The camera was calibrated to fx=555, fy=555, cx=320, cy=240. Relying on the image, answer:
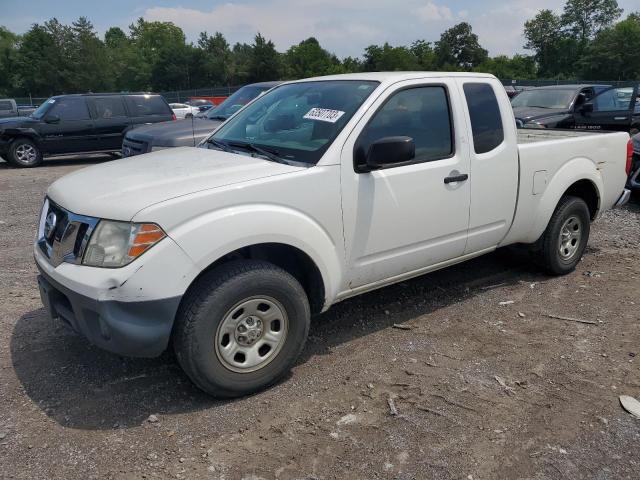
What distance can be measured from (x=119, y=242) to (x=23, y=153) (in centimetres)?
1213

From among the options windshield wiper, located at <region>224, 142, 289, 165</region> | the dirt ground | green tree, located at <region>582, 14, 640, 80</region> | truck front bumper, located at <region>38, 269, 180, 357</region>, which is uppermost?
green tree, located at <region>582, 14, 640, 80</region>

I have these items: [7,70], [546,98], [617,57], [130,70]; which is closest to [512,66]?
[617,57]

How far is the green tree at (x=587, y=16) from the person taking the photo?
314 ft

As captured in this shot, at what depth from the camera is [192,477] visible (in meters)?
2.63

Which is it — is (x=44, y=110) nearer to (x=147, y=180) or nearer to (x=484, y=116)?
(x=147, y=180)

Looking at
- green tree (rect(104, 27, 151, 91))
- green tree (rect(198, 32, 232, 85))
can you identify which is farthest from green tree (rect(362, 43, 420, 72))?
green tree (rect(104, 27, 151, 91))

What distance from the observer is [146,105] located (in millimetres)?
13961

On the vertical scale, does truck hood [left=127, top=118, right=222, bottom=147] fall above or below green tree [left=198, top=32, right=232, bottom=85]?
A: below

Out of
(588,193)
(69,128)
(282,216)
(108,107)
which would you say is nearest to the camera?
(282,216)

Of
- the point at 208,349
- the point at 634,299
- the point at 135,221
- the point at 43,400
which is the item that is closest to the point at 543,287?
the point at 634,299

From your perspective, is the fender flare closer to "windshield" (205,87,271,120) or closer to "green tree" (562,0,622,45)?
"windshield" (205,87,271,120)

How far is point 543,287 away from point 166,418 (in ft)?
11.6

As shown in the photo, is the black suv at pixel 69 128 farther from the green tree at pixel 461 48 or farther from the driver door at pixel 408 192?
the green tree at pixel 461 48

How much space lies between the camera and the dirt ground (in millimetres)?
2730
